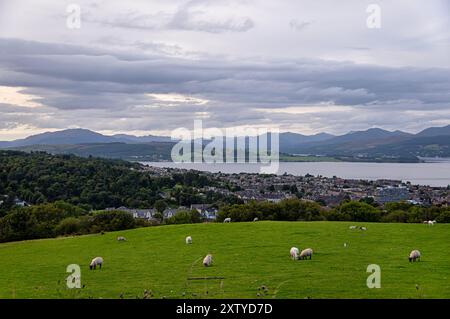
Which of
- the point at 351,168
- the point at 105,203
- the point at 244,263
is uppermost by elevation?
the point at 244,263

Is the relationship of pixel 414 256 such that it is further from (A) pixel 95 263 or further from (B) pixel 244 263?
(A) pixel 95 263

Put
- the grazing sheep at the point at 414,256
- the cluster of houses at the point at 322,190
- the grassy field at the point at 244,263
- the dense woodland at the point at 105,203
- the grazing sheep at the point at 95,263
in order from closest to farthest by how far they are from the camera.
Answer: the grassy field at the point at 244,263 → the grazing sheep at the point at 414,256 → the grazing sheep at the point at 95,263 → the dense woodland at the point at 105,203 → the cluster of houses at the point at 322,190

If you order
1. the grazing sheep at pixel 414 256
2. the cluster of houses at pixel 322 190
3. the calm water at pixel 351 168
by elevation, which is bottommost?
the cluster of houses at pixel 322 190

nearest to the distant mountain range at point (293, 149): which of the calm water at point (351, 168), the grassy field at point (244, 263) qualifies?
the calm water at point (351, 168)

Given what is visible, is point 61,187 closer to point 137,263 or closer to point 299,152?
point 137,263

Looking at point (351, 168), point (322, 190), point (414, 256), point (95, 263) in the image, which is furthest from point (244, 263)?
point (351, 168)

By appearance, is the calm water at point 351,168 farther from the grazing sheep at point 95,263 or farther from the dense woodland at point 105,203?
the grazing sheep at point 95,263
